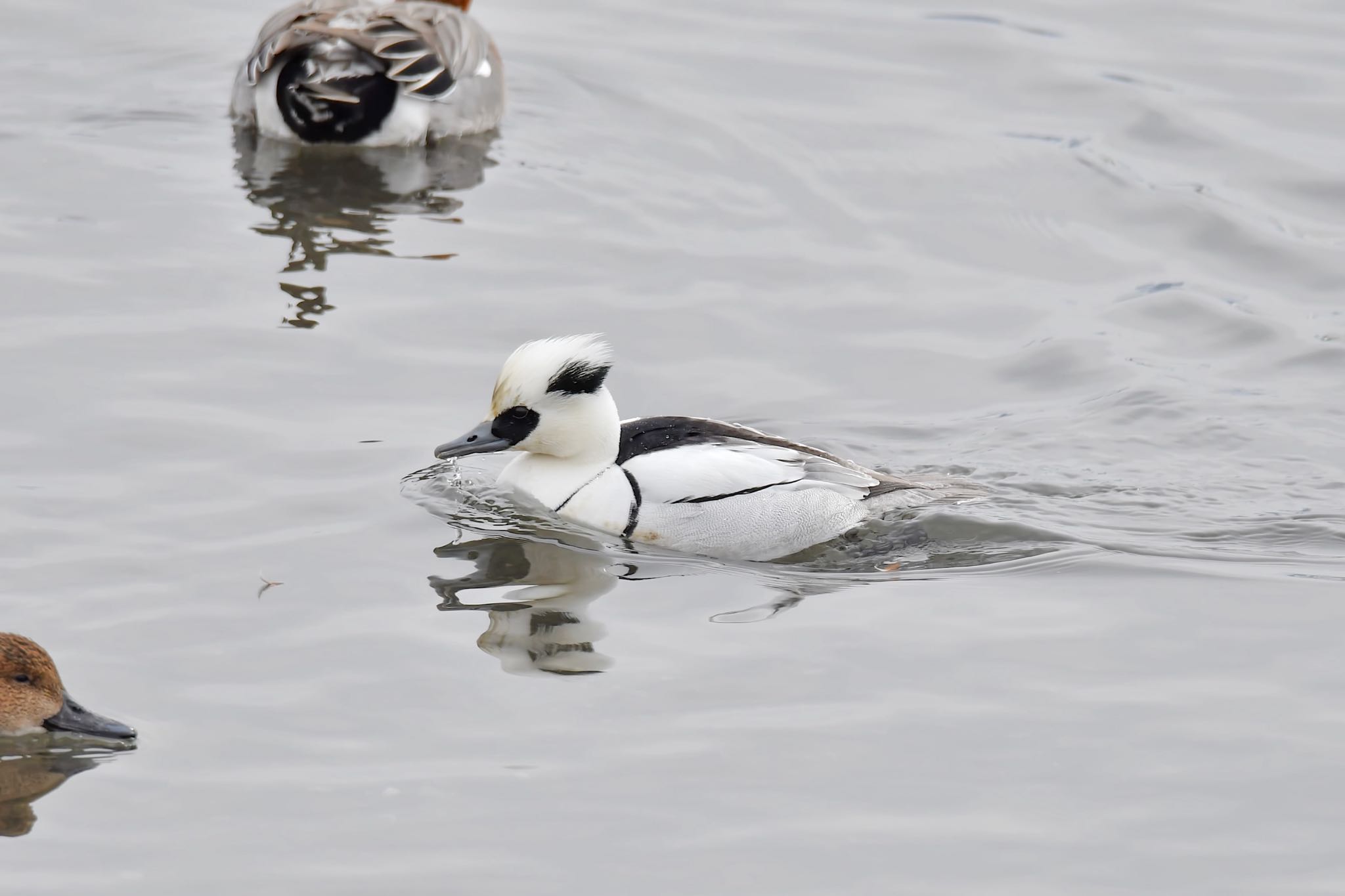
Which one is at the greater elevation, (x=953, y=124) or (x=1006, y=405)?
(x=953, y=124)

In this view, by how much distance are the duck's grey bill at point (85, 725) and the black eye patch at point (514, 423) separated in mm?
2438

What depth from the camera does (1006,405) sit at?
9359mm

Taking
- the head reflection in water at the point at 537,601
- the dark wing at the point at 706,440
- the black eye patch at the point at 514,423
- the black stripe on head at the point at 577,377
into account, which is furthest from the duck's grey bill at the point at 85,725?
the dark wing at the point at 706,440

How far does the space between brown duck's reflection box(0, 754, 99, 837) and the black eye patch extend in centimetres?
257

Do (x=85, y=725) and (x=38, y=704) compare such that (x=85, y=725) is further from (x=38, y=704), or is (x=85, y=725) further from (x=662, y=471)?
(x=662, y=471)

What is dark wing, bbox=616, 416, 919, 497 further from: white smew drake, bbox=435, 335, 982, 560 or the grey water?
the grey water

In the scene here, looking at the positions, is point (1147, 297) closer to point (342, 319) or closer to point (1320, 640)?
point (1320, 640)

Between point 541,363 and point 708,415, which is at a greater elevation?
point 541,363

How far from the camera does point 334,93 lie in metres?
12.0

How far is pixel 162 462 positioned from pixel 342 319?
1.92 metres

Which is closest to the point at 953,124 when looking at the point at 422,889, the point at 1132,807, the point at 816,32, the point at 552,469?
the point at 816,32

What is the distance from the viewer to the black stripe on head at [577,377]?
7766mm

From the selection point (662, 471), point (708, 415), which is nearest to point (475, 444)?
point (662, 471)

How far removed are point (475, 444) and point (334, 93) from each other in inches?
196
